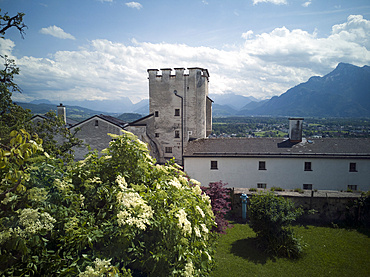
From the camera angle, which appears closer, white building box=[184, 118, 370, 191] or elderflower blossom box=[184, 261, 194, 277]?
elderflower blossom box=[184, 261, 194, 277]

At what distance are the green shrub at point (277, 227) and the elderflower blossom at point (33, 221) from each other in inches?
382

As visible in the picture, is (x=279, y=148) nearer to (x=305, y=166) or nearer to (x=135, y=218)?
(x=305, y=166)

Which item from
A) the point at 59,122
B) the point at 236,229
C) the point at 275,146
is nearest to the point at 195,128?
the point at 275,146

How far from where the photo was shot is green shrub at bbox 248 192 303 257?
10859 mm

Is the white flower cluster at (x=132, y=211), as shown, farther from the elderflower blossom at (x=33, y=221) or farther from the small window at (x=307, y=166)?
the small window at (x=307, y=166)

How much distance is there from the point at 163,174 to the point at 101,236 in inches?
97.7

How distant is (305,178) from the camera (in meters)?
23.5

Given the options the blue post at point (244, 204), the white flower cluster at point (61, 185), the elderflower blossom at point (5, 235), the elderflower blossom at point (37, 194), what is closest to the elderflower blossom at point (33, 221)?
the elderflower blossom at point (5, 235)

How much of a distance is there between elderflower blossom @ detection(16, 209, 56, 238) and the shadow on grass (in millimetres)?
9830

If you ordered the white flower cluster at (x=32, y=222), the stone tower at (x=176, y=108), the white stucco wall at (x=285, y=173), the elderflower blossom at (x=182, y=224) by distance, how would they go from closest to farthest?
the white flower cluster at (x=32, y=222) < the elderflower blossom at (x=182, y=224) < the white stucco wall at (x=285, y=173) < the stone tower at (x=176, y=108)

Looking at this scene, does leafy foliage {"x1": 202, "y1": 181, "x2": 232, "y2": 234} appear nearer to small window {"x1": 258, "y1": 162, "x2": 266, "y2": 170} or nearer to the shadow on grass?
the shadow on grass

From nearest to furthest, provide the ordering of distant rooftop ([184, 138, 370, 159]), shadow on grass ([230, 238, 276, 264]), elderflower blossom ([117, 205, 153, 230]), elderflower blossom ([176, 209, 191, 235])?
elderflower blossom ([117, 205, 153, 230]) < elderflower blossom ([176, 209, 191, 235]) < shadow on grass ([230, 238, 276, 264]) < distant rooftop ([184, 138, 370, 159])

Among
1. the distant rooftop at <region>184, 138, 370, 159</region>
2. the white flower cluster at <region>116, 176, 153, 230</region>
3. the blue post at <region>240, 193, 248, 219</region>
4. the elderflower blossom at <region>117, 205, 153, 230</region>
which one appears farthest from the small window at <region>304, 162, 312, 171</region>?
the elderflower blossom at <region>117, 205, 153, 230</region>

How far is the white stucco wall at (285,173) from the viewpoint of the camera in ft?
76.0
